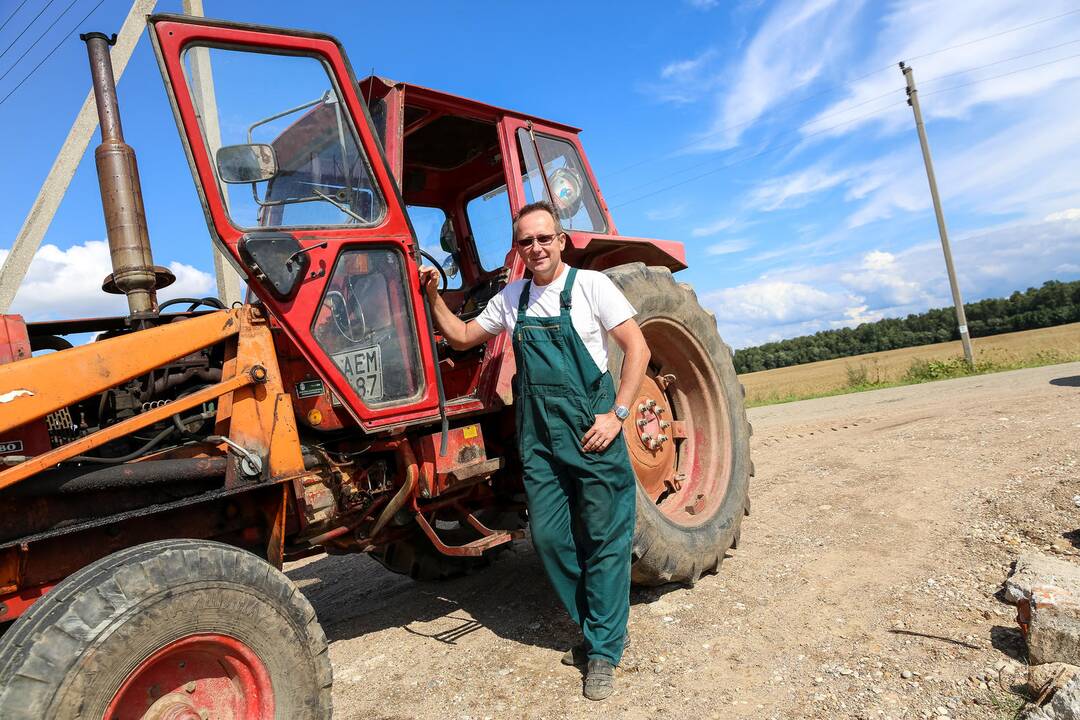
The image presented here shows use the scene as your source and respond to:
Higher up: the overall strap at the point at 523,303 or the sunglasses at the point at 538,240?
the sunglasses at the point at 538,240

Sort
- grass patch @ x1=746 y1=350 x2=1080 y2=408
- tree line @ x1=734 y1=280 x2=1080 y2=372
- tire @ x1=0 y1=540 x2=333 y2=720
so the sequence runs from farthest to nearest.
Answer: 1. tree line @ x1=734 y1=280 x2=1080 y2=372
2. grass patch @ x1=746 y1=350 x2=1080 y2=408
3. tire @ x1=0 y1=540 x2=333 y2=720

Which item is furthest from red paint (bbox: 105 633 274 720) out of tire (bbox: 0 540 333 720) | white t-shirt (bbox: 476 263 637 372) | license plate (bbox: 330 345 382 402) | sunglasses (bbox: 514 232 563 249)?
sunglasses (bbox: 514 232 563 249)

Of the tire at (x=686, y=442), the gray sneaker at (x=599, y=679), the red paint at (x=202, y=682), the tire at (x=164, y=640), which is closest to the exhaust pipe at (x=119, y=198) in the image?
the tire at (x=164, y=640)

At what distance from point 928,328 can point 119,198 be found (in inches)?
1689

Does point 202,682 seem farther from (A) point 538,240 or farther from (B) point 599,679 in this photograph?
(A) point 538,240

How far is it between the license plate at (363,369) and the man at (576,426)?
0.38 metres

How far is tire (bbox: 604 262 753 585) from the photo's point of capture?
11.6 ft

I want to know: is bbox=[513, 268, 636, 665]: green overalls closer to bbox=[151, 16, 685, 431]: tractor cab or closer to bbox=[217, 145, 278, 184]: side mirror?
bbox=[151, 16, 685, 431]: tractor cab

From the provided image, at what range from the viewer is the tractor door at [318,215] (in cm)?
260

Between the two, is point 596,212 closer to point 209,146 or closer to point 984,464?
point 209,146

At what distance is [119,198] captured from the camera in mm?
3068

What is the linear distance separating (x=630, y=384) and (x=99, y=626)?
1.92 meters

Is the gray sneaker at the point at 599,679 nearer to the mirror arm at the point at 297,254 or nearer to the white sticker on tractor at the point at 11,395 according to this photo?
the mirror arm at the point at 297,254

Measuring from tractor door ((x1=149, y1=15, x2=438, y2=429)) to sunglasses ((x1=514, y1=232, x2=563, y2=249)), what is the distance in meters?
0.46
